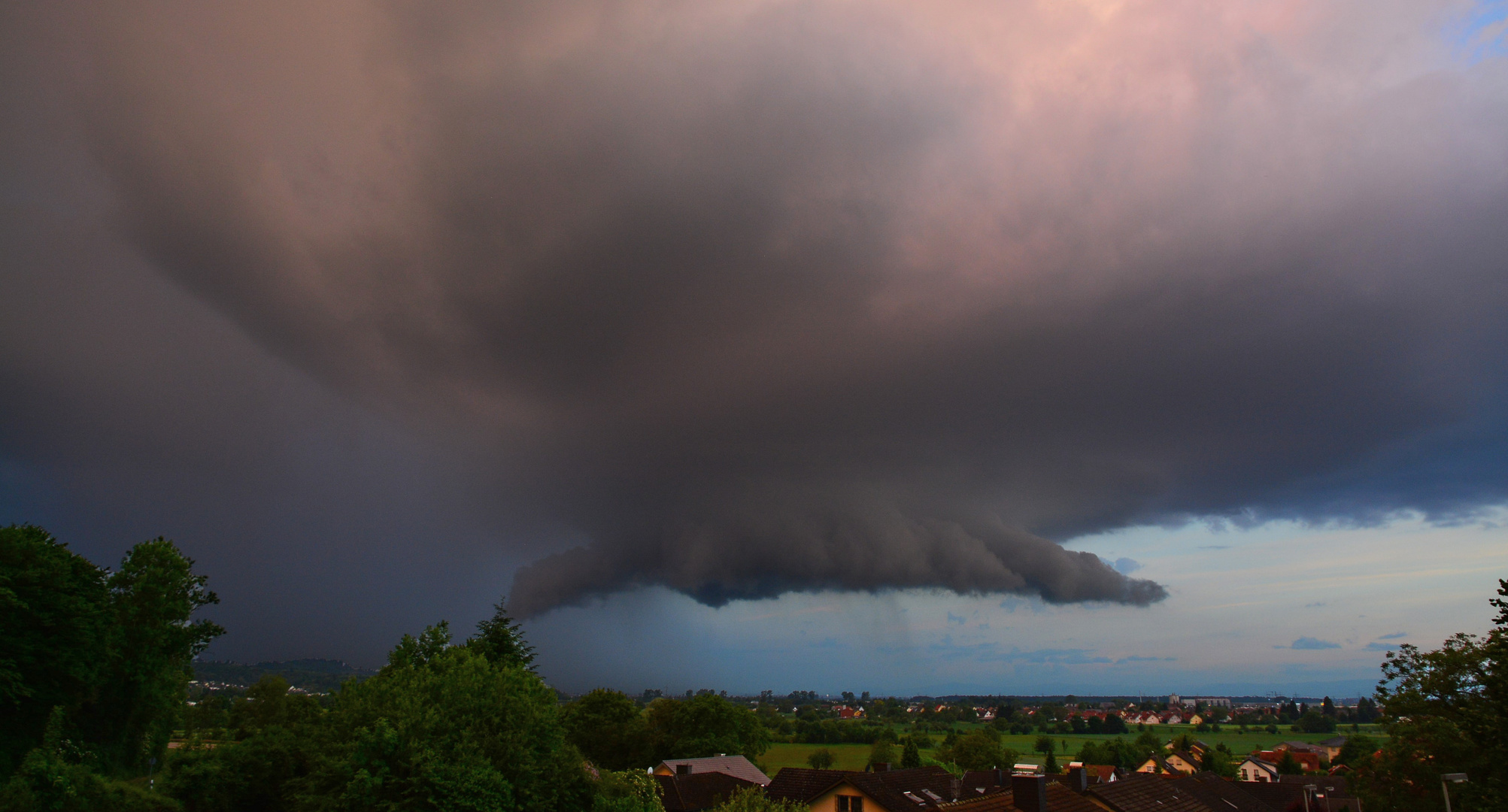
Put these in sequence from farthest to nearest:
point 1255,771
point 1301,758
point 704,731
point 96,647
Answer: point 1301,758 → point 1255,771 → point 704,731 → point 96,647

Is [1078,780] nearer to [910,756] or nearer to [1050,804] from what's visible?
[1050,804]

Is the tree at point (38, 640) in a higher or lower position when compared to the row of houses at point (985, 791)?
higher

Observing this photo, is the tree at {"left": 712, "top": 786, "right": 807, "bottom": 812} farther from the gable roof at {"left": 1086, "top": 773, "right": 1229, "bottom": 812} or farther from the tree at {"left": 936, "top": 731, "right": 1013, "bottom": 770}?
the tree at {"left": 936, "top": 731, "right": 1013, "bottom": 770}

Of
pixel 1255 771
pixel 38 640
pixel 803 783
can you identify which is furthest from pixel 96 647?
pixel 1255 771

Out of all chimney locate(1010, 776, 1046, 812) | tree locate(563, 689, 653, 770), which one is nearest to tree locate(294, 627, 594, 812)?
chimney locate(1010, 776, 1046, 812)

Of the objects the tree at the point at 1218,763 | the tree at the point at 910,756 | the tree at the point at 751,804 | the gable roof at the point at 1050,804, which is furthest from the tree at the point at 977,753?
the tree at the point at 751,804

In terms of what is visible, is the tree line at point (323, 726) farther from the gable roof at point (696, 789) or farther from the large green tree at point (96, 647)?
the gable roof at point (696, 789)
